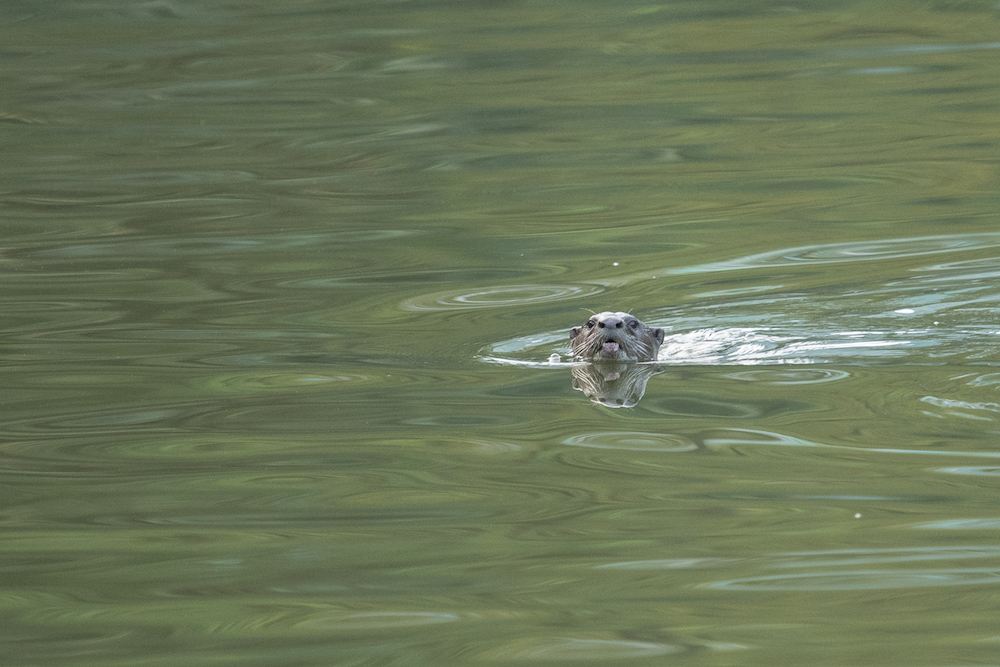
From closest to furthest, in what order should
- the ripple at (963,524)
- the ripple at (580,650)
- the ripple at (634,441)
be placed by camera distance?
the ripple at (580,650)
the ripple at (963,524)
the ripple at (634,441)

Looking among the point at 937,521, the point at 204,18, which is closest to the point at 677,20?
the point at 204,18

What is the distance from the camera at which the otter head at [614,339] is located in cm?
892

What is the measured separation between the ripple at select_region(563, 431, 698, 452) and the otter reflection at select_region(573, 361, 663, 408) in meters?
0.64

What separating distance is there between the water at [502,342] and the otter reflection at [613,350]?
0.09 meters

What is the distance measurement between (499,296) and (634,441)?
12.3 feet

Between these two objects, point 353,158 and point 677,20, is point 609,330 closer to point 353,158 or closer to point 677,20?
point 353,158

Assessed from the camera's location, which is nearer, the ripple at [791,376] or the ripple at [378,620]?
the ripple at [378,620]

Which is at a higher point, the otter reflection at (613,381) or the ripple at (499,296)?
the otter reflection at (613,381)

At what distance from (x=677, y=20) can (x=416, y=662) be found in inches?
657

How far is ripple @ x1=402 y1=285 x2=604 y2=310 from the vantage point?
34.5 feet

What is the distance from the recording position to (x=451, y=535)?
19.3ft

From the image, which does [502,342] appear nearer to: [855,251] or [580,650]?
[855,251]

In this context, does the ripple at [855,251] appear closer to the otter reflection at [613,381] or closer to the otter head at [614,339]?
the otter head at [614,339]

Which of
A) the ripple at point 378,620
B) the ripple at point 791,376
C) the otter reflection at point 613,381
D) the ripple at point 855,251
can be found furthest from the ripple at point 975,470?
the ripple at point 855,251
